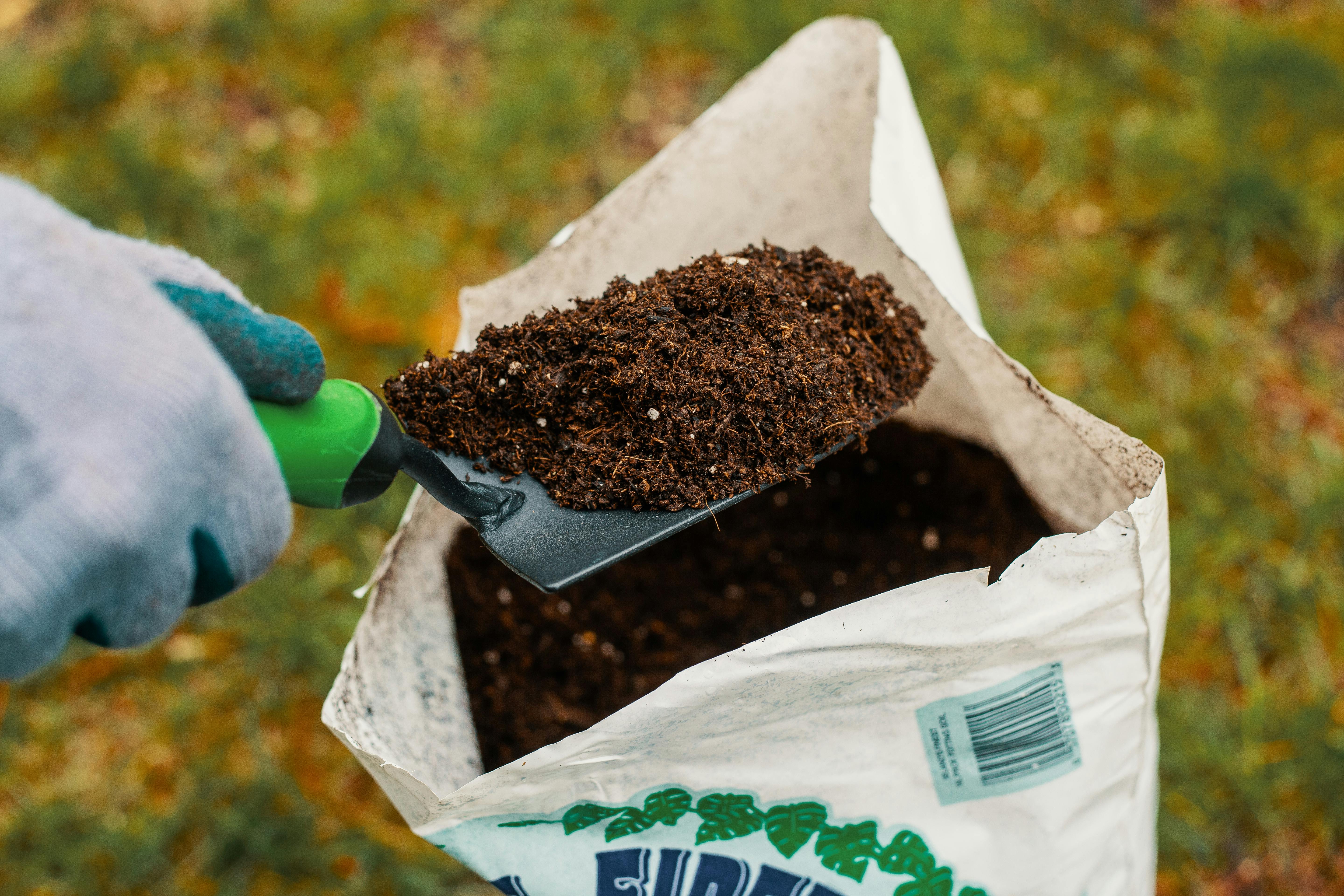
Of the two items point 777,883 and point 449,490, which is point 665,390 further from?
point 777,883

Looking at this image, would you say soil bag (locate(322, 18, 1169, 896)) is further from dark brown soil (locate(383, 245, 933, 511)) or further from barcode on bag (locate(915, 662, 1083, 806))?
dark brown soil (locate(383, 245, 933, 511))

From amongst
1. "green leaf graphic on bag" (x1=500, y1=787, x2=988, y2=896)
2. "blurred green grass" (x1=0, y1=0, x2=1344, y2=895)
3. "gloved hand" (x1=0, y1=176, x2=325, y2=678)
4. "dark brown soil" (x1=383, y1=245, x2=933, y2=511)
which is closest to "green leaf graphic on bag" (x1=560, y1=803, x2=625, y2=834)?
"green leaf graphic on bag" (x1=500, y1=787, x2=988, y2=896)

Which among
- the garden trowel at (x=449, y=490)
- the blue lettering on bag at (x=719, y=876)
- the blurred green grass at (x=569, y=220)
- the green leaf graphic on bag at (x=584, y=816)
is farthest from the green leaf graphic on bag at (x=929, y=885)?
the blurred green grass at (x=569, y=220)

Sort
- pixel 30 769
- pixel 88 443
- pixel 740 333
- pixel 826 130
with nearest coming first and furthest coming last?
pixel 88 443
pixel 740 333
pixel 826 130
pixel 30 769

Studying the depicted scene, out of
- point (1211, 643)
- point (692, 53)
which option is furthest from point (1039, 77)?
point (1211, 643)

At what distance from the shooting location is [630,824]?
2.35ft

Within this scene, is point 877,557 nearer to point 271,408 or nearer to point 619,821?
point 619,821

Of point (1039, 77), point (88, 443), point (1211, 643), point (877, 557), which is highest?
point (88, 443)

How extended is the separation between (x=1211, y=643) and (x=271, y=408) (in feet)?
3.93

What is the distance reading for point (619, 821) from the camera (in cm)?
72

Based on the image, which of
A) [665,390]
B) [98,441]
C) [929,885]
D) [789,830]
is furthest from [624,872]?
[98,441]

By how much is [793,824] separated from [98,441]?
573mm

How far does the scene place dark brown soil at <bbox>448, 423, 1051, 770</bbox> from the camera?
92cm

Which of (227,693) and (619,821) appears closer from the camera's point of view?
(619,821)
